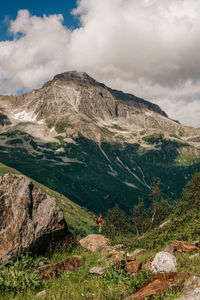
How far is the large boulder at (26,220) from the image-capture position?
11906 mm

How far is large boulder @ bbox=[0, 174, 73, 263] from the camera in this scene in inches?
469

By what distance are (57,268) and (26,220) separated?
11.9 ft

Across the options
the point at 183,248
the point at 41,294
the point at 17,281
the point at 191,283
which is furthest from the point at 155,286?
the point at 183,248

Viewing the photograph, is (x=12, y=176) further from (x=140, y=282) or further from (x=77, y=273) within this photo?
(x=140, y=282)

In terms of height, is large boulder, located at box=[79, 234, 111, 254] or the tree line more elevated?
large boulder, located at box=[79, 234, 111, 254]

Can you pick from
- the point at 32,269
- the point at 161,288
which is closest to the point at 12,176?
the point at 32,269

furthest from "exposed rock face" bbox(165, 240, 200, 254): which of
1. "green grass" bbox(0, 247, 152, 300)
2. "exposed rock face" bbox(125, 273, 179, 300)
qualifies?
"exposed rock face" bbox(125, 273, 179, 300)

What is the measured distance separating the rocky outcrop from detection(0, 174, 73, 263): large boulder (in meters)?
1.92

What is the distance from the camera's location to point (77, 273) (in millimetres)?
9961

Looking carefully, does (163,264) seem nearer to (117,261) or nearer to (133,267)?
(133,267)

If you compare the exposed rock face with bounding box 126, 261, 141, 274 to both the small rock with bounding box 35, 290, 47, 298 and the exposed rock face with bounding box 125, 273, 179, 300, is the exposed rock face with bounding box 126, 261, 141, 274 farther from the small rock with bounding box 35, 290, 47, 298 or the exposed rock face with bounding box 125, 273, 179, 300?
the small rock with bounding box 35, 290, 47, 298

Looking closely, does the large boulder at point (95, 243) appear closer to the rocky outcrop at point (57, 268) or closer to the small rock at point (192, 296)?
the rocky outcrop at point (57, 268)

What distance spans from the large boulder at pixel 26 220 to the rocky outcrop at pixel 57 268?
192cm

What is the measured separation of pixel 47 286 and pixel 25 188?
689cm
